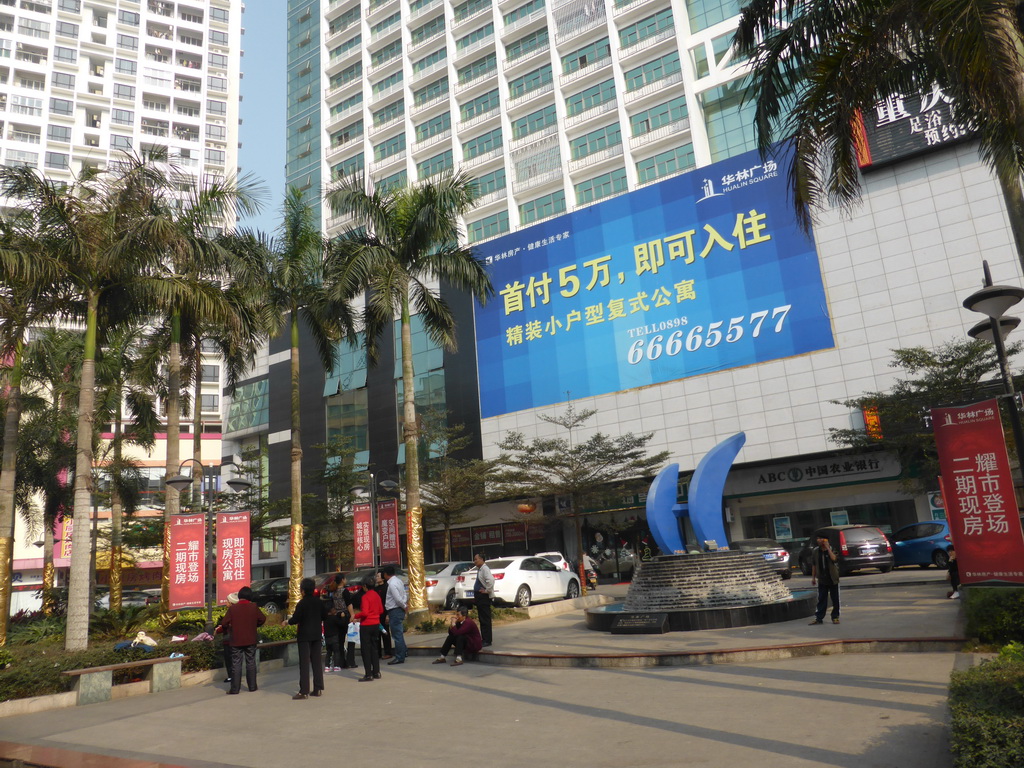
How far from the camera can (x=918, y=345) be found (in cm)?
3086

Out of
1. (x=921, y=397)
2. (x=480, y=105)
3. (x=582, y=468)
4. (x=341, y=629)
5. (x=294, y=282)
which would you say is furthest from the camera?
(x=480, y=105)

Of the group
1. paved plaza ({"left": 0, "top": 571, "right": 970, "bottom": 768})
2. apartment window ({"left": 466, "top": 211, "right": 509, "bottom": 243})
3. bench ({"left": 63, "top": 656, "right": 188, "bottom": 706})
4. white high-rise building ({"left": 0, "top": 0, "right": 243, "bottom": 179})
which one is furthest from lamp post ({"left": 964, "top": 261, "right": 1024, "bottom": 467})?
white high-rise building ({"left": 0, "top": 0, "right": 243, "bottom": 179})

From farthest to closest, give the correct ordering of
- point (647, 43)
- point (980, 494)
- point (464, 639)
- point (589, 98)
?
point (589, 98) → point (647, 43) → point (464, 639) → point (980, 494)

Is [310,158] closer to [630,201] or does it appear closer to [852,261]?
[630,201]

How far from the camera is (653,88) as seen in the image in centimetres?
4666

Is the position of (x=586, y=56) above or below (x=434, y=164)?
above

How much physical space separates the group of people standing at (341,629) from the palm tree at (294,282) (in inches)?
324

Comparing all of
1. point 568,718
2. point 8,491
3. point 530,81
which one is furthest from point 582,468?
point 530,81

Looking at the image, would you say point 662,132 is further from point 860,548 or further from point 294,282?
point 294,282

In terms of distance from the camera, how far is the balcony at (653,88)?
45875 millimetres

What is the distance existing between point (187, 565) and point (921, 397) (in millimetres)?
24386

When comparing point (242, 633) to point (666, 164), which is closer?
point (242, 633)

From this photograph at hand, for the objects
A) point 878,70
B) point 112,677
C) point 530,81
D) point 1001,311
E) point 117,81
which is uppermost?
point 117,81

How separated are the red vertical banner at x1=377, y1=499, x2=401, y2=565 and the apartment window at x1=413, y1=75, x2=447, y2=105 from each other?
46419 millimetres
